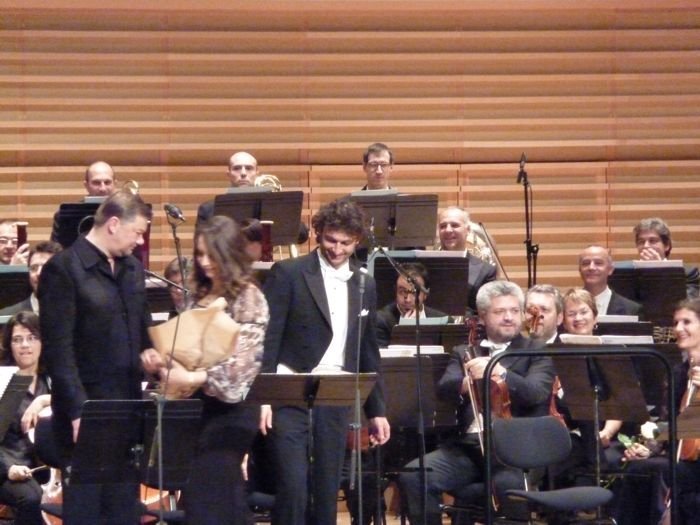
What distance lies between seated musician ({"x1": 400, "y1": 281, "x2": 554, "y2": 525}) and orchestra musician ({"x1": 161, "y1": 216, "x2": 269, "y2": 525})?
5.78ft

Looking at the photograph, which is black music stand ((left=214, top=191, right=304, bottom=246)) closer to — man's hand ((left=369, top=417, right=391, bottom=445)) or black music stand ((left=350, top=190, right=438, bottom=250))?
black music stand ((left=350, top=190, right=438, bottom=250))

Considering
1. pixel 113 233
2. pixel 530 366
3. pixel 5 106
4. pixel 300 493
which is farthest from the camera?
pixel 5 106

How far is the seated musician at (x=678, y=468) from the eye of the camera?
641cm

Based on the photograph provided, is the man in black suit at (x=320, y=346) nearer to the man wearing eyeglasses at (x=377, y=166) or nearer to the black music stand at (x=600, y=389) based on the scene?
the black music stand at (x=600, y=389)

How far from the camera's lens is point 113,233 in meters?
5.08

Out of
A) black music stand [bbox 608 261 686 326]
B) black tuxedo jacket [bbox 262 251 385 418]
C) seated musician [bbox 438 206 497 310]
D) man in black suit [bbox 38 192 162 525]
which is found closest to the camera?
man in black suit [bbox 38 192 162 525]

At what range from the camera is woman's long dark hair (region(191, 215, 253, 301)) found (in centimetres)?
485

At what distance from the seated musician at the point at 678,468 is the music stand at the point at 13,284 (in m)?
3.36

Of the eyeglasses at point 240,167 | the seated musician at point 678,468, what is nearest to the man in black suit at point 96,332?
the seated musician at point 678,468

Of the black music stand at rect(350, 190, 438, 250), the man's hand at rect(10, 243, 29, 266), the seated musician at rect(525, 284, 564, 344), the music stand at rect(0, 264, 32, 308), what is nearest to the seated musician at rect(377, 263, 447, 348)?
the black music stand at rect(350, 190, 438, 250)

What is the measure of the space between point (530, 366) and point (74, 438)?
2452 mm

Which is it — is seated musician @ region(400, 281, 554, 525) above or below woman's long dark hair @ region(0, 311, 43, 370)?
below

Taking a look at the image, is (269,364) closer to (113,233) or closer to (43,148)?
(113,233)

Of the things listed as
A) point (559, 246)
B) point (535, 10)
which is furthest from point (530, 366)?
point (535, 10)
